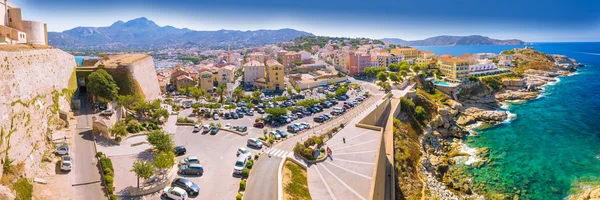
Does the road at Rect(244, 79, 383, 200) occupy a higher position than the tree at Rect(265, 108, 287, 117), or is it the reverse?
the tree at Rect(265, 108, 287, 117)

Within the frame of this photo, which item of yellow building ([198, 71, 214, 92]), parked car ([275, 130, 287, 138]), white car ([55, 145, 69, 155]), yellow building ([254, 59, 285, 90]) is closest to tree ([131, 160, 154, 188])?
white car ([55, 145, 69, 155])

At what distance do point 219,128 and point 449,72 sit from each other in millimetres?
48160

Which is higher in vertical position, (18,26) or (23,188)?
(18,26)

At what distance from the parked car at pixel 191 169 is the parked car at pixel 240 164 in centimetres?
195

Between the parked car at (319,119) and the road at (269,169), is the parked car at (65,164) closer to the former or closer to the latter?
the road at (269,169)

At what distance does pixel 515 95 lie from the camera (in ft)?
189

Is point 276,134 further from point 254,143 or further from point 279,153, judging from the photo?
point 279,153

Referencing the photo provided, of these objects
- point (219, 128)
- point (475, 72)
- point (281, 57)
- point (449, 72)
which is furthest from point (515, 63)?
point (219, 128)

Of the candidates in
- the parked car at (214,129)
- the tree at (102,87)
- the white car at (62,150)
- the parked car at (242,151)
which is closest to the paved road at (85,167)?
the white car at (62,150)

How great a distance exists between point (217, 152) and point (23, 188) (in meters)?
10.8

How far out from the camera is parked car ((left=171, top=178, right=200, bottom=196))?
17.1 meters

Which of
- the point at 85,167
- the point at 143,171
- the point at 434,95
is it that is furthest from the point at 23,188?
the point at 434,95

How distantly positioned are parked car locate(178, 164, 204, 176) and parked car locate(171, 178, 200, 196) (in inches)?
56.8

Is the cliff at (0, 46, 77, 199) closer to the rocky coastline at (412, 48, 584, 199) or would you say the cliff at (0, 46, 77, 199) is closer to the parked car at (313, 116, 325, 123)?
the parked car at (313, 116, 325, 123)
